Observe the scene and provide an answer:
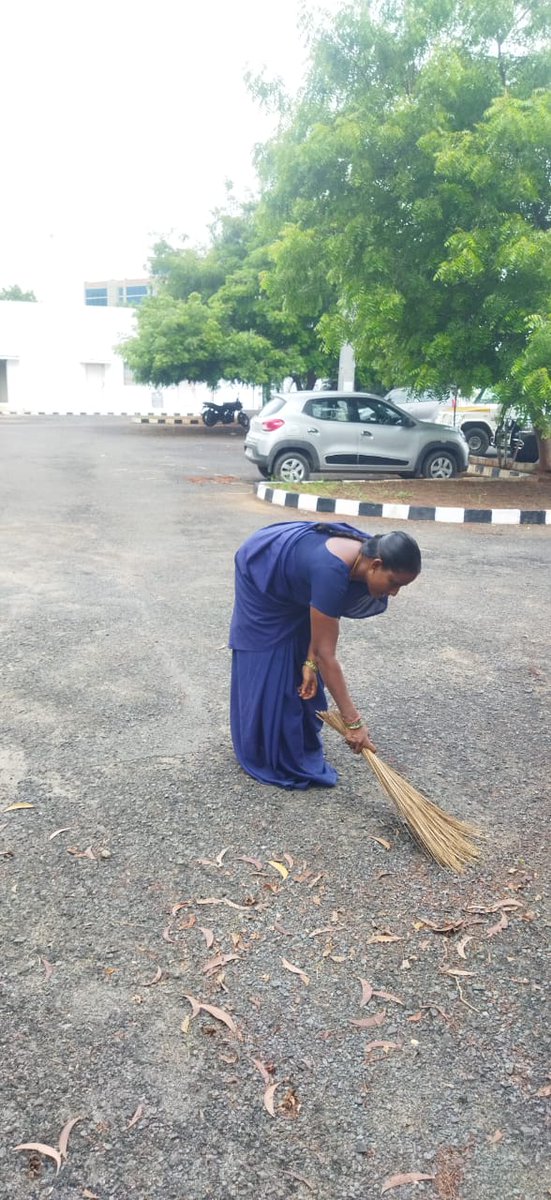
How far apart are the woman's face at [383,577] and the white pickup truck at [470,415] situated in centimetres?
1720

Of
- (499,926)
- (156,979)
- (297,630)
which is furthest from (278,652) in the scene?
(156,979)

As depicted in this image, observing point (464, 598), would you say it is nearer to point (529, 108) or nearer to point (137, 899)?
point (137, 899)

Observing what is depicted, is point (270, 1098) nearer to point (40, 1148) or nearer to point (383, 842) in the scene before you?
point (40, 1148)

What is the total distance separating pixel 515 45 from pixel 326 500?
709cm

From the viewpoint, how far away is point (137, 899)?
3.20m

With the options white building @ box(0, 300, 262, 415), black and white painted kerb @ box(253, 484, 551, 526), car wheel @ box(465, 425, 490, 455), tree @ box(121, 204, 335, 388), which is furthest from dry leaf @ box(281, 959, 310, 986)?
white building @ box(0, 300, 262, 415)

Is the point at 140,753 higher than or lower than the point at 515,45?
lower

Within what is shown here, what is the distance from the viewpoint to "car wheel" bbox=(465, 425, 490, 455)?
20.8 m

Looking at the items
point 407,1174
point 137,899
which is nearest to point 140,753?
point 137,899

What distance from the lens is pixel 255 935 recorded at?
9.89 feet

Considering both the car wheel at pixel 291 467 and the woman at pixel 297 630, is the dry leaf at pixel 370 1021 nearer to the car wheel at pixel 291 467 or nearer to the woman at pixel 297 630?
the woman at pixel 297 630

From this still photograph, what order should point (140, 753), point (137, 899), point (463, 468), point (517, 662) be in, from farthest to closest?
1. point (463, 468)
2. point (517, 662)
3. point (140, 753)
4. point (137, 899)

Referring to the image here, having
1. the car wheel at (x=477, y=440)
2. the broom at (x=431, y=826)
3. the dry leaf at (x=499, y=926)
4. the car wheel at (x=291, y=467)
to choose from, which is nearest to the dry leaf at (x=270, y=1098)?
the dry leaf at (x=499, y=926)

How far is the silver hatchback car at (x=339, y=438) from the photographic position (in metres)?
14.5
